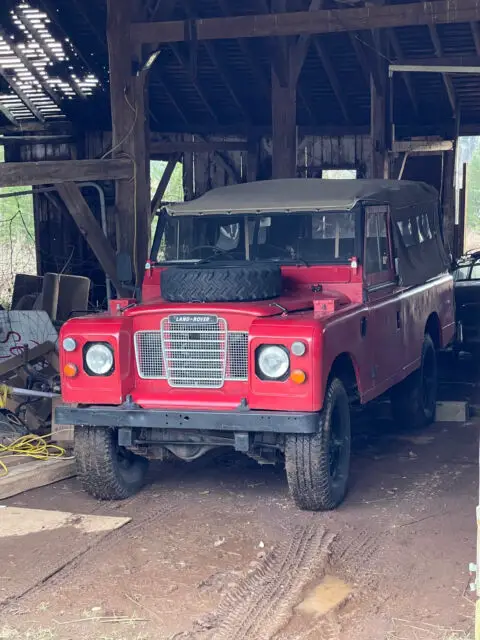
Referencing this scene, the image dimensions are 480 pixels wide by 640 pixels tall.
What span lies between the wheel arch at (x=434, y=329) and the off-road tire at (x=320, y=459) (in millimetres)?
2941

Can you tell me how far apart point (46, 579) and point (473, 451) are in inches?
168

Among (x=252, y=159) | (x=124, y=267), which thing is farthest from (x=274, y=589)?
(x=252, y=159)

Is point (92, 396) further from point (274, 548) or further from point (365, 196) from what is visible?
point (365, 196)

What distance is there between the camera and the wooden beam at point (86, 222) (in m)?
10.2

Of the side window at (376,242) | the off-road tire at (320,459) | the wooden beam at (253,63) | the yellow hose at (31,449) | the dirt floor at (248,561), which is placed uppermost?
the wooden beam at (253,63)

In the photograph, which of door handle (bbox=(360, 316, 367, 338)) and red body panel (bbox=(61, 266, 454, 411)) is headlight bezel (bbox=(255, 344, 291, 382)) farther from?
door handle (bbox=(360, 316, 367, 338))

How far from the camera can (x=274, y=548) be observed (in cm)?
616

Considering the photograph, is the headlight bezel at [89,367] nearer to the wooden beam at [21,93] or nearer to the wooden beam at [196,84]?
the wooden beam at [196,84]

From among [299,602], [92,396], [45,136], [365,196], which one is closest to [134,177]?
[365,196]

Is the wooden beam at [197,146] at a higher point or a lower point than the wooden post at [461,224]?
higher

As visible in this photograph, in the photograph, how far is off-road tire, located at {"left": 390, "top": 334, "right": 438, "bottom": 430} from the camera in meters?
9.30

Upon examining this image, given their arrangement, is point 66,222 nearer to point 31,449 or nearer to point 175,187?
point 31,449

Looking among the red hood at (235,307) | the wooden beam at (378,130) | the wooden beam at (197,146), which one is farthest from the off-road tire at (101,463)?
the wooden beam at (197,146)

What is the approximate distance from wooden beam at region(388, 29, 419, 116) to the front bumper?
355 inches
